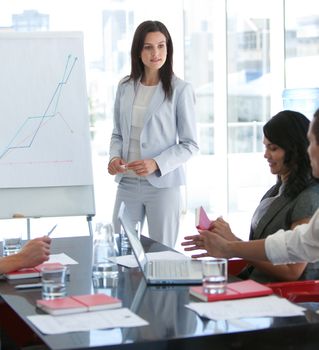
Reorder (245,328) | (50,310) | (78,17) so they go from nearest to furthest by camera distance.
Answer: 1. (245,328)
2. (50,310)
3. (78,17)

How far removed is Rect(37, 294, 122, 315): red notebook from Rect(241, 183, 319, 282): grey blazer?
854 mm

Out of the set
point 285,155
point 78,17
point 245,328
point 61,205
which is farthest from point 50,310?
point 78,17

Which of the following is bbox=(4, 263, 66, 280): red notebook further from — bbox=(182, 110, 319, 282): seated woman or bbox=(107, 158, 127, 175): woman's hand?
bbox=(107, 158, 127, 175): woman's hand

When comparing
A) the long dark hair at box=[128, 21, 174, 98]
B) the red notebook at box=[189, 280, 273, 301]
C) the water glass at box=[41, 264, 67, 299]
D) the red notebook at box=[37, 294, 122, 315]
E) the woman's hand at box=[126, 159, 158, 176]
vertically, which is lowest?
the red notebook at box=[189, 280, 273, 301]

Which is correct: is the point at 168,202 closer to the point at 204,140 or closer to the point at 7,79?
the point at 7,79

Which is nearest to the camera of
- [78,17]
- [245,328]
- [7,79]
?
[245,328]

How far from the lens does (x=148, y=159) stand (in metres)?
4.23

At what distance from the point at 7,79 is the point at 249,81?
3511 millimetres

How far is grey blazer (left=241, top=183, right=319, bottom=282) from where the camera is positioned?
288cm

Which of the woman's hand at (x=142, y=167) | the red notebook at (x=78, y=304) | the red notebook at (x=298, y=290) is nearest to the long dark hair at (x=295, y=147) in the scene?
the red notebook at (x=298, y=290)

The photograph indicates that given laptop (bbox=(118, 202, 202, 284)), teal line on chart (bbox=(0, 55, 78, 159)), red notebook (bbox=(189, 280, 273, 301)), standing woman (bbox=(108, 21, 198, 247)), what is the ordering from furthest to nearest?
1. teal line on chart (bbox=(0, 55, 78, 159))
2. standing woman (bbox=(108, 21, 198, 247))
3. laptop (bbox=(118, 202, 202, 284))
4. red notebook (bbox=(189, 280, 273, 301))

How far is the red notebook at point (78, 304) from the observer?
7.17 feet

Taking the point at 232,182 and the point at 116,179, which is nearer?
the point at 116,179

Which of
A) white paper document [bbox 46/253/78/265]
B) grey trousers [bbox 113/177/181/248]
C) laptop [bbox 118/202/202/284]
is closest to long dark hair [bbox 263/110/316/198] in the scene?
laptop [bbox 118/202/202/284]
